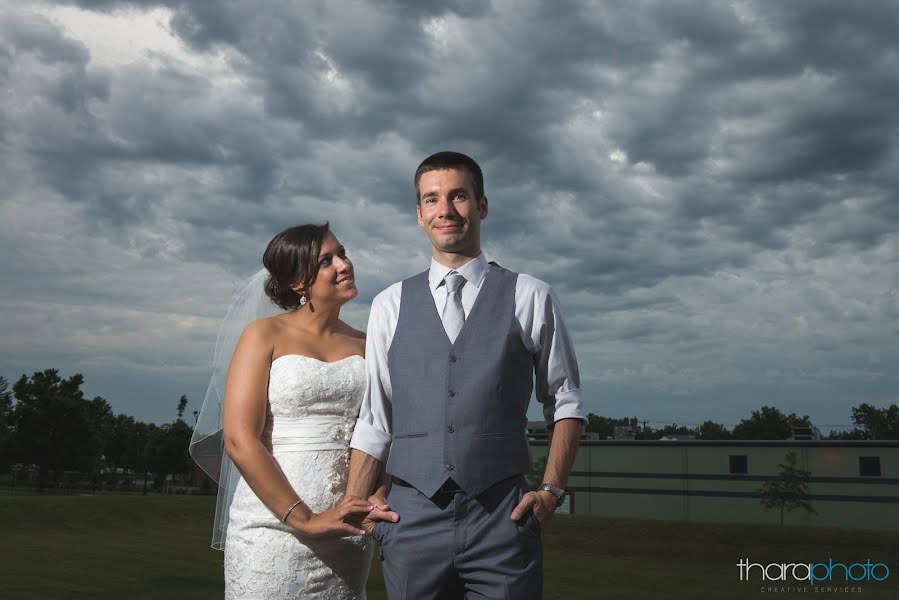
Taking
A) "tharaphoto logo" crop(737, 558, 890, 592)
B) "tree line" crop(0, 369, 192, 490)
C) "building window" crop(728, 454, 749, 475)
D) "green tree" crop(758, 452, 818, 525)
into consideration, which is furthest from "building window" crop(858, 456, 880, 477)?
"tree line" crop(0, 369, 192, 490)

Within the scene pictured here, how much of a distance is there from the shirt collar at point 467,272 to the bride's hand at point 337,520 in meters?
1.07

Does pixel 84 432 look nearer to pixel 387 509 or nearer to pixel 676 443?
pixel 676 443

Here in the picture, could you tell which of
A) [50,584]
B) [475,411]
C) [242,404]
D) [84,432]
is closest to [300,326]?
[242,404]

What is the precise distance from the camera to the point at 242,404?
14.0ft

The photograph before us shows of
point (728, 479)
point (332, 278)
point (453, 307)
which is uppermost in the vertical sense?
point (332, 278)

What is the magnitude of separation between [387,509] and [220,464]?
251cm

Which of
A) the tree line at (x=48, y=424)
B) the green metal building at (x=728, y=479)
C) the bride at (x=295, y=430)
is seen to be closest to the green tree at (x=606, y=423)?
the green metal building at (x=728, y=479)

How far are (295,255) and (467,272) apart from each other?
1332mm

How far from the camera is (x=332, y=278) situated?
445 centimetres

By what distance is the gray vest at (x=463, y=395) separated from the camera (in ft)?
10.6

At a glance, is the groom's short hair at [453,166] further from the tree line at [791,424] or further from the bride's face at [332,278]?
the tree line at [791,424]

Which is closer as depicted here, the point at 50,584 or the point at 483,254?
the point at 483,254

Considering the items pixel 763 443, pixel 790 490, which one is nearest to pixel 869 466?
pixel 790 490

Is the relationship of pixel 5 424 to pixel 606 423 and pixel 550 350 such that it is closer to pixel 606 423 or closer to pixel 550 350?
pixel 550 350
